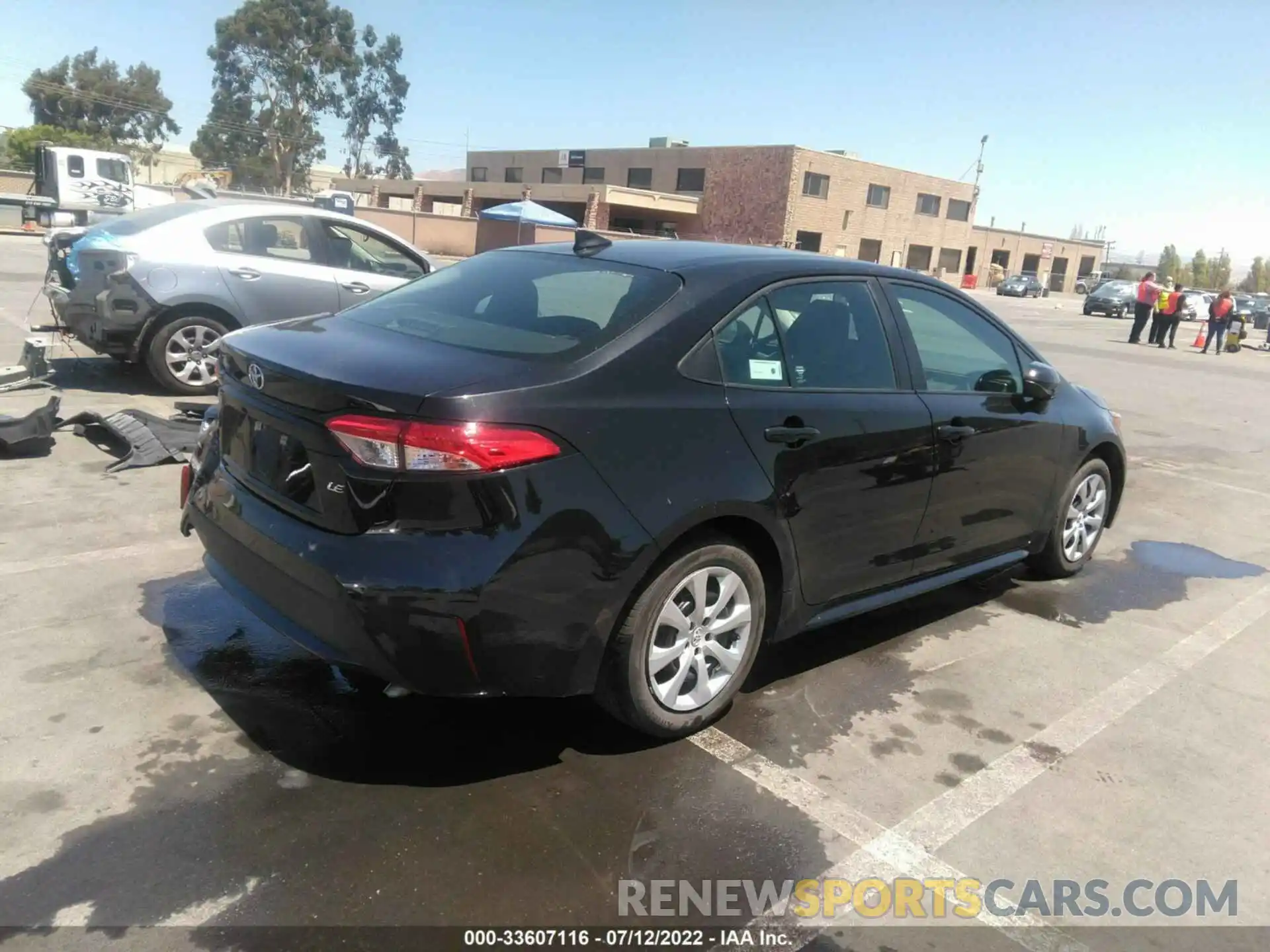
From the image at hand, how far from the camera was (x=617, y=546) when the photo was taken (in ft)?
9.32

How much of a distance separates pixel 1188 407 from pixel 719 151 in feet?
152

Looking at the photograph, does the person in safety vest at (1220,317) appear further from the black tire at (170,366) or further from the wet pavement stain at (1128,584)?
the black tire at (170,366)

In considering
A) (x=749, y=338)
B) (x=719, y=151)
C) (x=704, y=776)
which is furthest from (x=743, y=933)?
(x=719, y=151)

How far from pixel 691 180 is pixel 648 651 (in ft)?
192

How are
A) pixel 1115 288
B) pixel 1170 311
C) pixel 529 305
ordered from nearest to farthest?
1. pixel 529 305
2. pixel 1170 311
3. pixel 1115 288

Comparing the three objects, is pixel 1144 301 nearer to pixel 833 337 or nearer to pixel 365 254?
pixel 365 254

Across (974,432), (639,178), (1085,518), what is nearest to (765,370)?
(974,432)

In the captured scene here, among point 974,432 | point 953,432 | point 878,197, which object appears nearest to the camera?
A: point 953,432

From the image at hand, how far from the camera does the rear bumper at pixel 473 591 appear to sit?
2625 millimetres

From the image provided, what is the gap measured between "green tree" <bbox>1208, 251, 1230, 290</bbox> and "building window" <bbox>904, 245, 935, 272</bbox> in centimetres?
4634

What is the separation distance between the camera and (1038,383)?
454 centimetres

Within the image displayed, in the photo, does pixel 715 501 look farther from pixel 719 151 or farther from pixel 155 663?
pixel 719 151

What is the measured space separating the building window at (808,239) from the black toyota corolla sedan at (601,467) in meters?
52.6

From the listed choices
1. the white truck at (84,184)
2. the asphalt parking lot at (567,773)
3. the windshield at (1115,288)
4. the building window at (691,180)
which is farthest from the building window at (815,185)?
the asphalt parking lot at (567,773)
